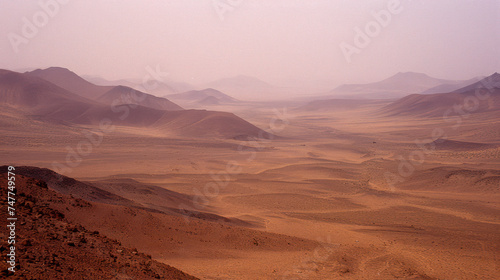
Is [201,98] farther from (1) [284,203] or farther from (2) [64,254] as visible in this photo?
(2) [64,254]

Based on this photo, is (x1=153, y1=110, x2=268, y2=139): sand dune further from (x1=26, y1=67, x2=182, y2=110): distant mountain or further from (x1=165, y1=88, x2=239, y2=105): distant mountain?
(x1=165, y1=88, x2=239, y2=105): distant mountain

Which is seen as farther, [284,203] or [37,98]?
[37,98]

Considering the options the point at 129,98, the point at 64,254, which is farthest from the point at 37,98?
the point at 64,254

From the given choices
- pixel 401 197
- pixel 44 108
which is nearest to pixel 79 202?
pixel 401 197

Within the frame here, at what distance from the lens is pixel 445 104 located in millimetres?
69188

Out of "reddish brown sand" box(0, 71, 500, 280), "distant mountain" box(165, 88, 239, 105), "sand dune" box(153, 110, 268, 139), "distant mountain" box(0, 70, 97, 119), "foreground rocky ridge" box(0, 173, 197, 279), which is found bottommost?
"reddish brown sand" box(0, 71, 500, 280)

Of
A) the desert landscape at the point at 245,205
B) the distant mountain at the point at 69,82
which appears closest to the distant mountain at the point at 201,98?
the distant mountain at the point at 69,82

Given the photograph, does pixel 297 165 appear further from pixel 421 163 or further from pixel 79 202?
pixel 79 202

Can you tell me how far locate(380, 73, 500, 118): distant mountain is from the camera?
6290 cm

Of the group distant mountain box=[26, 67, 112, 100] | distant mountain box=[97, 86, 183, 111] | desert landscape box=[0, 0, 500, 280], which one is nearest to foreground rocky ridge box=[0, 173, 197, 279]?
desert landscape box=[0, 0, 500, 280]

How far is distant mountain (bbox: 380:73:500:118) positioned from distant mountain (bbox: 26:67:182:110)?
50682 millimetres

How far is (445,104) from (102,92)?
7490 centimetres

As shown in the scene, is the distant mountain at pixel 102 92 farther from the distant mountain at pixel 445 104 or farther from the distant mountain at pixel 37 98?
the distant mountain at pixel 445 104

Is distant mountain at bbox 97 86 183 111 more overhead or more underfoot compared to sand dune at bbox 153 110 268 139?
more overhead
